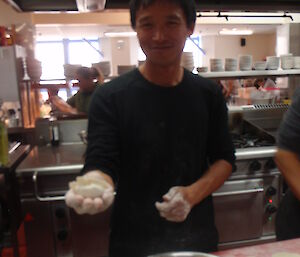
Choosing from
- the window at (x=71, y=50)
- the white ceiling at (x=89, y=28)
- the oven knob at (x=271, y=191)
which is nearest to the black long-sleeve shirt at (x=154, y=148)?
the oven knob at (x=271, y=191)

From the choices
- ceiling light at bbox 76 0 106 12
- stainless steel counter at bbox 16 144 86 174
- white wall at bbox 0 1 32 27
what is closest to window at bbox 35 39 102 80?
white wall at bbox 0 1 32 27

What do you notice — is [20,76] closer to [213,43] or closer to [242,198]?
[242,198]

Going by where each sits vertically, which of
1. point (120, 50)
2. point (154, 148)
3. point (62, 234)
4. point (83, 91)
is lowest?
point (62, 234)

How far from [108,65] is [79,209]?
1.81m

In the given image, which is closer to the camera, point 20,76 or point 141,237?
point 141,237

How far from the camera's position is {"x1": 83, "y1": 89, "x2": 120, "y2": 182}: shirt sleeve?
84 cm

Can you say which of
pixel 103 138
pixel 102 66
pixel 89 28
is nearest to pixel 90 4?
pixel 102 66

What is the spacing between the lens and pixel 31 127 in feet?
9.18

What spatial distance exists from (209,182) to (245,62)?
1.58m

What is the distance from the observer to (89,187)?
27.3 inches

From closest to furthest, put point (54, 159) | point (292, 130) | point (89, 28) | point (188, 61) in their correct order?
point (292, 130) → point (54, 159) → point (188, 61) → point (89, 28)

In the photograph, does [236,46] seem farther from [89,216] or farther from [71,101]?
[89,216]

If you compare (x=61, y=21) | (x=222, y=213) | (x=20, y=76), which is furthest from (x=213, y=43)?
(x=222, y=213)

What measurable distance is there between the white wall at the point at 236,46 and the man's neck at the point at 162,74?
26.3 ft
